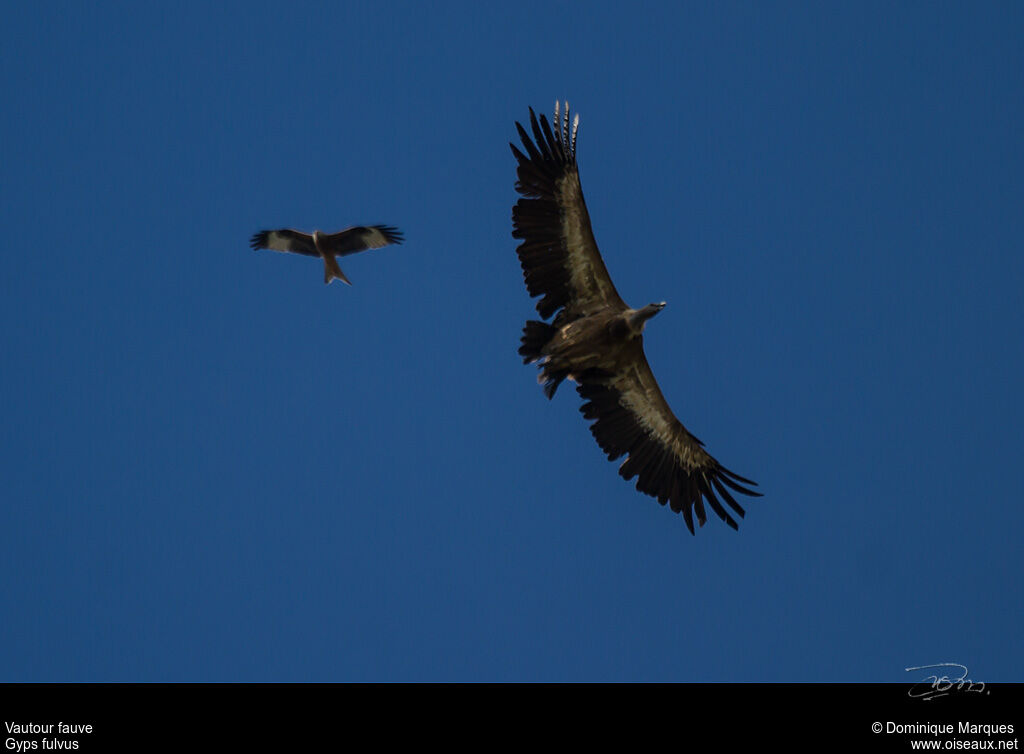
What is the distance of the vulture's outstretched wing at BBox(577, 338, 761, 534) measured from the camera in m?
17.5

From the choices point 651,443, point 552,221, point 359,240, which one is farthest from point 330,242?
point 651,443

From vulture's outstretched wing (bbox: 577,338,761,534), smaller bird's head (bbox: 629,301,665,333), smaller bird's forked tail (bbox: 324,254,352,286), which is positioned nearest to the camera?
smaller bird's head (bbox: 629,301,665,333)

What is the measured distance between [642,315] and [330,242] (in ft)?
21.4

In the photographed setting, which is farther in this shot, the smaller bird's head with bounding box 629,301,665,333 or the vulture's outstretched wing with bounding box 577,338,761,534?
the vulture's outstretched wing with bounding box 577,338,761,534

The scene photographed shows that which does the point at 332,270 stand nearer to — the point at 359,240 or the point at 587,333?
the point at 359,240

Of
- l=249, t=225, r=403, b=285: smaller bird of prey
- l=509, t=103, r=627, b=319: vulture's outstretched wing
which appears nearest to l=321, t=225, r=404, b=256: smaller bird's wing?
l=249, t=225, r=403, b=285: smaller bird of prey

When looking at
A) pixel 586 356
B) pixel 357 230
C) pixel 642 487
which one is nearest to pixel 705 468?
pixel 642 487

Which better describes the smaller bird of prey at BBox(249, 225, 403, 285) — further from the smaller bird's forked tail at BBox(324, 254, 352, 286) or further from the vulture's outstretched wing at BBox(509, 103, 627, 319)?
the vulture's outstretched wing at BBox(509, 103, 627, 319)

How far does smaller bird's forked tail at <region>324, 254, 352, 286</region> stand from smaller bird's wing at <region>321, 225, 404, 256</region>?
153 millimetres

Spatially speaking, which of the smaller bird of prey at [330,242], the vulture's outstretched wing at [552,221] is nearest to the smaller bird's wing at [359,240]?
the smaller bird of prey at [330,242]

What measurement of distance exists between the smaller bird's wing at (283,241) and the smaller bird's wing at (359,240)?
0.32m
